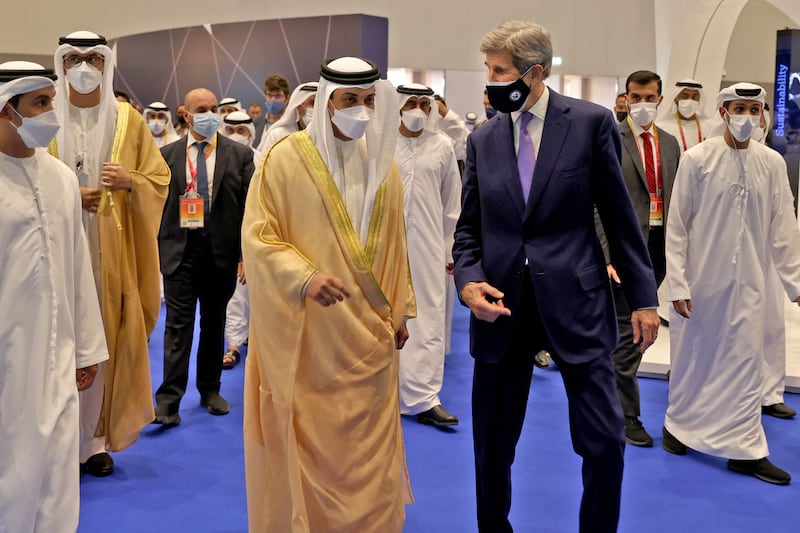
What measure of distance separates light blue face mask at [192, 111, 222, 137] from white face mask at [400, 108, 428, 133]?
1112 millimetres

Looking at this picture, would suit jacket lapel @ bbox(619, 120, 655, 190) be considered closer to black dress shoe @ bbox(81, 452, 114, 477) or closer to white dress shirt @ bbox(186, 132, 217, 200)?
white dress shirt @ bbox(186, 132, 217, 200)

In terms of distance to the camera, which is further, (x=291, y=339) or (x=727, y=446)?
(x=727, y=446)

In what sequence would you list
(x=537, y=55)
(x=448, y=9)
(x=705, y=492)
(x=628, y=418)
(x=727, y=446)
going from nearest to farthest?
(x=537, y=55), (x=705, y=492), (x=727, y=446), (x=628, y=418), (x=448, y=9)

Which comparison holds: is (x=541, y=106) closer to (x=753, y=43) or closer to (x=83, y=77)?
(x=83, y=77)

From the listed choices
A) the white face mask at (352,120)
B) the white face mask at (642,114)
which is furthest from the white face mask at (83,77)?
the white face mask at (642,114)

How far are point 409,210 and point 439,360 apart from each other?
895 millimetres

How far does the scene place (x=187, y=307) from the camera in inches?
207

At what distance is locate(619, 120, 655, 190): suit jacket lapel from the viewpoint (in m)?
5.04

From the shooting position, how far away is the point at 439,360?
5.39m

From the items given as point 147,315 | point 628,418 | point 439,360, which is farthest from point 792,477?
point 147,315

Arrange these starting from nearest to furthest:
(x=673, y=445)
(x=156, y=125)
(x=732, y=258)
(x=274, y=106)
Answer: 1. (x=732, y=258)
2. (x=673, y=445)
3. (x=274, y=106)
4. (x=156, y=125)

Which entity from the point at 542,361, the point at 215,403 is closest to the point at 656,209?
the point at 542,361

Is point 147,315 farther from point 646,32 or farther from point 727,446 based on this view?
point 646,32

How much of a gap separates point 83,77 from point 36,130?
1.27m
